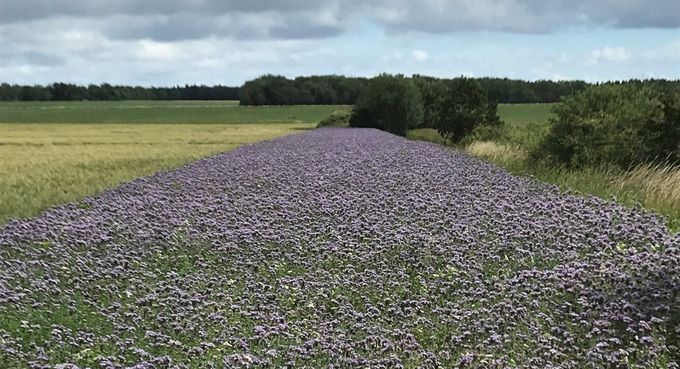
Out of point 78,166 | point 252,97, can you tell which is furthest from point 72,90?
point 78,166

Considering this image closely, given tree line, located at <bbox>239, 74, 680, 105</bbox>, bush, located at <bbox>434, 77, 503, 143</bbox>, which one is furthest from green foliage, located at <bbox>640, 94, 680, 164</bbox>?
tree line, located at <bbox>239, 74, 680, 105</bbox>

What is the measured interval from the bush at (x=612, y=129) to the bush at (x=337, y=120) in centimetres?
4165

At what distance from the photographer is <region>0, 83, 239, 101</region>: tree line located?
417 feet

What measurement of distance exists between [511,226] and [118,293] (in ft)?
14.3

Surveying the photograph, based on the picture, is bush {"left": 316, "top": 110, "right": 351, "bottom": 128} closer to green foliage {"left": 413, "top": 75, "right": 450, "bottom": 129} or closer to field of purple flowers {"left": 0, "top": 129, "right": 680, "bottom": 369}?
green foliage {"left": 413, "top": 75, "right": 450, "bottom": 129}

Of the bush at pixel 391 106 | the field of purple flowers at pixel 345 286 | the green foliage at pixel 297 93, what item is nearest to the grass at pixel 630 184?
the field of purple flowers at pixel 345 286

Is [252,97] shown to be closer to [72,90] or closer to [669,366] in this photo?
[72,90]

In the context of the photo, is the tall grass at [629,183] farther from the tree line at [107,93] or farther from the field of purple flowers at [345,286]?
the tree line at [107,93]

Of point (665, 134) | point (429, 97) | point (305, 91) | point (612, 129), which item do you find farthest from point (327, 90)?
point (665, 134)

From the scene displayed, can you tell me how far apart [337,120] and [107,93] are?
88.5 meters

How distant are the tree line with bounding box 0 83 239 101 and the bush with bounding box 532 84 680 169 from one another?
402 feet

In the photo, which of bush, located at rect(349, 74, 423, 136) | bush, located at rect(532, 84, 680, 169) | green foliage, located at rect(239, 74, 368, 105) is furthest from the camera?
green foliage, located at rect(239, 74, 368, 105)

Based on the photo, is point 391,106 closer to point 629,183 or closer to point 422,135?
point 422,135

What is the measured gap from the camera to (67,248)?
7621 millimetres
